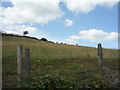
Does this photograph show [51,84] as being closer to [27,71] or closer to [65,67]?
[27,71]

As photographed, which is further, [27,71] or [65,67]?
[65,67]

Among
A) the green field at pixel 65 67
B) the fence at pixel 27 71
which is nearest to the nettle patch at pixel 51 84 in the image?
the green field at pixel 65 67

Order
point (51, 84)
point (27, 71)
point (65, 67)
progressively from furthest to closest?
point (65, 67)
point (27, 71)
point (51, 84)

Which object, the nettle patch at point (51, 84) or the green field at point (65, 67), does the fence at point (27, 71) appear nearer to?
the green field at point (65, 67)

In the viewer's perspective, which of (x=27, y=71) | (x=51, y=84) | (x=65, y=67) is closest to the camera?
(x=51, y=84)

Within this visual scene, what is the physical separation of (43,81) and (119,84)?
9.00ft

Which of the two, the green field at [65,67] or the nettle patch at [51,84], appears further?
the green field at [65,67]

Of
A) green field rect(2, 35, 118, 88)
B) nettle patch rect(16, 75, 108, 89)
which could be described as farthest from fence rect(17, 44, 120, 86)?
nettle patch rect(16, 75, 108, 89)

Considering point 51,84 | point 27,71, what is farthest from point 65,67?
point 51,84

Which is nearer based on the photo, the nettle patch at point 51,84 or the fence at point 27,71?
the nettle patch at point 51,84

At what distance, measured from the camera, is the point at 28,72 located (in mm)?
6766

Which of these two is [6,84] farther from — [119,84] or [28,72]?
[119,84]

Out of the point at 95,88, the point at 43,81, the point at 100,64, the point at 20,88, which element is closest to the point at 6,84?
the point at 20,88

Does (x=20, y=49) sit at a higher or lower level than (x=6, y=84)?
higher
